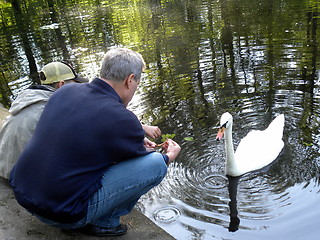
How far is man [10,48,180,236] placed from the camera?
250 centimetres

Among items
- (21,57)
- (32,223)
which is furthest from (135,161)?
(21,57)

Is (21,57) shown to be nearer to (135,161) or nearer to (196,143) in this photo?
(196,143)

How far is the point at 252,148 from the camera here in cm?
540

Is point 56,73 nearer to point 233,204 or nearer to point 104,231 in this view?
point 104,231

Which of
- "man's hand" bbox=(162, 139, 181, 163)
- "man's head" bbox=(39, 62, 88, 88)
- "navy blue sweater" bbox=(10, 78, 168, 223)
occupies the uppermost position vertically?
"man's head" bbox=(39, 62, 88, 88)

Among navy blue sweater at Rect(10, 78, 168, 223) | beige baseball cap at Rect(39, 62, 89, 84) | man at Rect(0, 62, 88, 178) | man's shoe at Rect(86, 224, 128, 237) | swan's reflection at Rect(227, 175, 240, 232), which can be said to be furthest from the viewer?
swan's reflection at Rect(227, 175, 240, 232)

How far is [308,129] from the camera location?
5.79 m

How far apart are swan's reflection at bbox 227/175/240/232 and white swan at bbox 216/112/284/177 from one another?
0.32ft

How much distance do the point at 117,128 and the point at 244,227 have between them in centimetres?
222

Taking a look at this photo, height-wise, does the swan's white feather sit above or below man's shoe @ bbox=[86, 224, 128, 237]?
below

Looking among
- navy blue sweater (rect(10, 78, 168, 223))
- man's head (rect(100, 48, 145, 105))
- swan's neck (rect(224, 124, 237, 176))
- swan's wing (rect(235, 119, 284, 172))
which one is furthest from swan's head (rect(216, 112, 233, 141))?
navy blue sweater (rect(10, 78, 168, 223))

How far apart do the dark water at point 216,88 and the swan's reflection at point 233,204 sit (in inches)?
0.5

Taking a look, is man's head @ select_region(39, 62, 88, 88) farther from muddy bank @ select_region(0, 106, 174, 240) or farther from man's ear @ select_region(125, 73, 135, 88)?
muddy bank @ select_region(0, 106, 174, 240)

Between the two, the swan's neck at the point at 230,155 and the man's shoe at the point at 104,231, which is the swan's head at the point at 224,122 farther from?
the man's shoe at the point at 104,231
